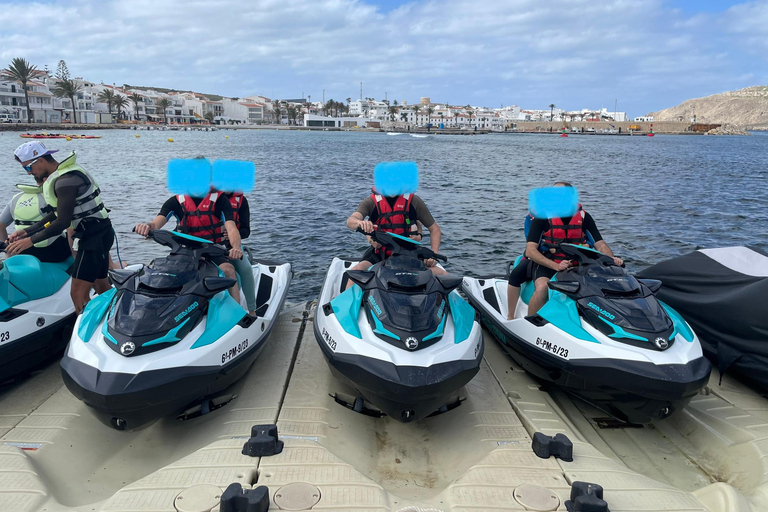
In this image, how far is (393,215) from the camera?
5.21 metres

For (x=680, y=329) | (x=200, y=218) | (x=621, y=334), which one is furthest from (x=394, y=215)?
(x=680, y=329)

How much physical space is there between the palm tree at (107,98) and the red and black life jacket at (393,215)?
11807cm

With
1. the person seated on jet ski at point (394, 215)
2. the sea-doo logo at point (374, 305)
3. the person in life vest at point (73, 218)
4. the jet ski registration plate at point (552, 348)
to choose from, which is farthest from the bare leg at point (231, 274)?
the jet ski registration plate at point (552, 348)

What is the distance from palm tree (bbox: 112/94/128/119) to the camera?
345 ft

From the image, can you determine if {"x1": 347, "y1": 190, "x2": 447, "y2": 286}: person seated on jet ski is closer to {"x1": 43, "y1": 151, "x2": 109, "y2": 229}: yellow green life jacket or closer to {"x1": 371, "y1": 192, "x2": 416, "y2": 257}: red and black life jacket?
{"x1": 371, "y1": 192, "x2": 416, "y2": 257}: red and black life jacket

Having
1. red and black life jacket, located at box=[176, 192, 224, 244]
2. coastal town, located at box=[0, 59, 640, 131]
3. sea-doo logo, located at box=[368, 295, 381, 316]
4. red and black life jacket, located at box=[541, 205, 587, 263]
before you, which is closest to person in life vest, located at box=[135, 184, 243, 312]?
A: red and black life jacket, located at box=[176, 192, 224, 244]

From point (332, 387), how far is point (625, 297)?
269 centimetres

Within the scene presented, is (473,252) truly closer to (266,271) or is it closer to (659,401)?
(266,271)

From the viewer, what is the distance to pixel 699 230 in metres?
14.8

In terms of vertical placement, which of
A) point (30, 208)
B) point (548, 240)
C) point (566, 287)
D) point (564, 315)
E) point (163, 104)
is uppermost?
point (163, 104)

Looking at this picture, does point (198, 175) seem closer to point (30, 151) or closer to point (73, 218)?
point (73, 218)

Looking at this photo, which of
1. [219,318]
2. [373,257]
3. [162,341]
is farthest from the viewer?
[373,257]

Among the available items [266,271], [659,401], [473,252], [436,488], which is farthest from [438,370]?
[473,252]

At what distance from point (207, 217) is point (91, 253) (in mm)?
1201
